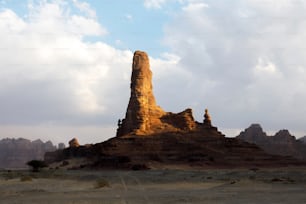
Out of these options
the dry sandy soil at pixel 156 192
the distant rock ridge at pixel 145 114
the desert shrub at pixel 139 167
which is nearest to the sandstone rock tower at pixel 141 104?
the distant rock ridge at pixel 145 114

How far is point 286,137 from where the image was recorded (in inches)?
5221

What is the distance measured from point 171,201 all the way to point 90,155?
79.5 m

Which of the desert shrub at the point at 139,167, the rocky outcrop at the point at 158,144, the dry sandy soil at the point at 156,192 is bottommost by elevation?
the dry sandy soil at the point at 156,192

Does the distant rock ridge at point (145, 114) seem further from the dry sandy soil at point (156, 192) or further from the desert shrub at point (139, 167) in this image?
the dry sandy soil at point (156, 192)

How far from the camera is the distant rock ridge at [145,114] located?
3891 inches

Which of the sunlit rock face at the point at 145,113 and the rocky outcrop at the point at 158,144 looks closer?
the rocky outcrop at the point at 158,144

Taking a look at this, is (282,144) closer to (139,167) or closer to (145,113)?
(145,113)

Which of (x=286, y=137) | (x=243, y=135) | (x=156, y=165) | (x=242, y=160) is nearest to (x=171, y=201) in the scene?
(x=156, y=165)

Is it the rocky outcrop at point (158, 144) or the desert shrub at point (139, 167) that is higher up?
the rocky outcrop at point (158, 144)

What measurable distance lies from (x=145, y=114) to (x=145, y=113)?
224 mm

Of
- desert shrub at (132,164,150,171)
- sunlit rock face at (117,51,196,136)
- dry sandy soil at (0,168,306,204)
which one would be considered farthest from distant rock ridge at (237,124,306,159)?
dry sandy soil at (0,168,306,204)

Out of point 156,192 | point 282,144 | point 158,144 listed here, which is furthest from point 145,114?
point 156,192

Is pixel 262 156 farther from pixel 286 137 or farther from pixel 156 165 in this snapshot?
pixel 286 137

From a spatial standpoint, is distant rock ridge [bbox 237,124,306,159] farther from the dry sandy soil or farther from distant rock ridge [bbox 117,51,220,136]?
the dry sandy soil
